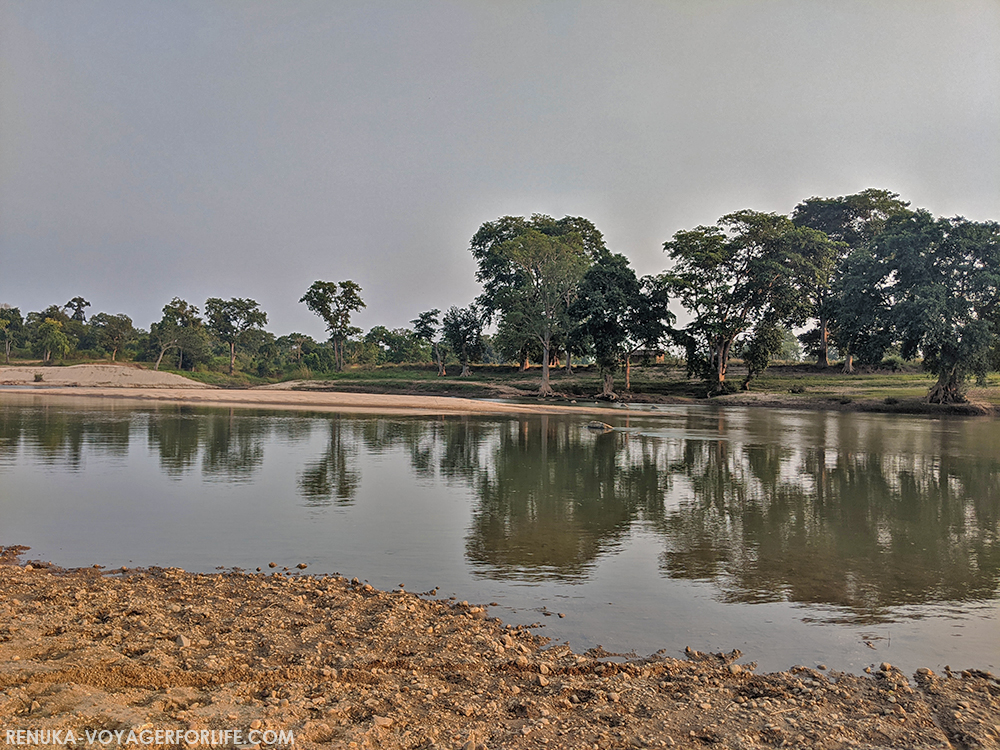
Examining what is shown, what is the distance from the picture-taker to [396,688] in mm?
3707

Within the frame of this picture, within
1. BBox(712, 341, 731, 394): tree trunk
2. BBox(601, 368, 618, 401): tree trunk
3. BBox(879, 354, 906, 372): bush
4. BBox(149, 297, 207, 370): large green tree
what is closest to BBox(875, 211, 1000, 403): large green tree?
BBox(712, 341, 731, 394): tree trunk

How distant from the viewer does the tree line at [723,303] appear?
35.6m

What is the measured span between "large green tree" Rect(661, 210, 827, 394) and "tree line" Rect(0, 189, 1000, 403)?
0.11 meters

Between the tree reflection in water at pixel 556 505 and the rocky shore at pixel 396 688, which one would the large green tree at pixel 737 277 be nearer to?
the tree reflection in water at pixel 556 505

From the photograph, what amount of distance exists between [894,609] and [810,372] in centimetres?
5109

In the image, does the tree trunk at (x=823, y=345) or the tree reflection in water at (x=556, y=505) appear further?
the tree trunk at (x=823, y=345)

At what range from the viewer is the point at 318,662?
4.05m

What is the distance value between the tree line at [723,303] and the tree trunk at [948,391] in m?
0.08

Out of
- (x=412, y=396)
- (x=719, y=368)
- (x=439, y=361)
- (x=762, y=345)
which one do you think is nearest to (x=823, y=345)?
(x=762, y=345)

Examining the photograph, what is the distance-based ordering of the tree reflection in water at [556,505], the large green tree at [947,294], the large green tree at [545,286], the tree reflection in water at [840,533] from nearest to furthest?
the tree reflection in water at [840,533] → the tree reflection in water at [556,505] → the large green tree at [947,294] → the large green tree at [545,286]

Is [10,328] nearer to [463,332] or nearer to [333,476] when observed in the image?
[463,332]

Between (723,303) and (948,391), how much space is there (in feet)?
47.5

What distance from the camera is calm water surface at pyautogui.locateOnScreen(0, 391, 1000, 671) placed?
17.5 ft

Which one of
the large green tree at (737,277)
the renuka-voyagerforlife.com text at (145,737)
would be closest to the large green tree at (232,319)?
the large green tree at (737,277)
